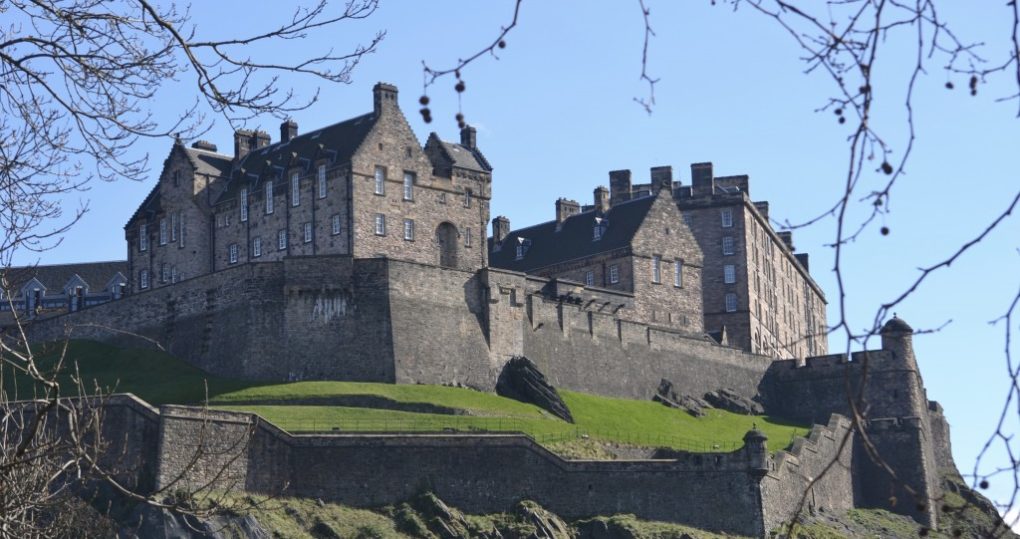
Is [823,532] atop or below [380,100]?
below

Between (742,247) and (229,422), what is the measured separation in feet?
131

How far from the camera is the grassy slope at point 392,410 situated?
196 ft

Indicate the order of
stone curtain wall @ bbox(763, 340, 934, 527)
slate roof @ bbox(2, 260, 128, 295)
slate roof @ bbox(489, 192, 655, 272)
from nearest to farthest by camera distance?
1. stone curtain wall @ bbox(763, 340, 934, 527)
2. slate roof @ bbox(489, 192, 655, 272)
3. slate roof @ bbox(2, 260, 128, 295)

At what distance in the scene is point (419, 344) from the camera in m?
66.1

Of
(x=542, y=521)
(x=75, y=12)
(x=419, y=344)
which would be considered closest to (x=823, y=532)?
(x=542, y=521)

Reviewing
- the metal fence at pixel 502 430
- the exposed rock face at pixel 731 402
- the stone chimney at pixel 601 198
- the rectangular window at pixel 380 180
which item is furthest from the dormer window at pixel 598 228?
the metal fence at pixel 502 430

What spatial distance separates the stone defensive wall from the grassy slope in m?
1.74

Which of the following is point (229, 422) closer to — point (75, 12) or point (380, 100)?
point (380, 100)

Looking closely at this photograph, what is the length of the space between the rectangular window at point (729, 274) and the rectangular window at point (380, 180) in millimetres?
24307

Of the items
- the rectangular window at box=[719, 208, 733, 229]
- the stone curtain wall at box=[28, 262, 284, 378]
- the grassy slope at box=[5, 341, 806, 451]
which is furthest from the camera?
the rectangular window at box=[719, 208, 733, 229]

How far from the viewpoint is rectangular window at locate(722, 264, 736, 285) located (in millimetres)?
87500

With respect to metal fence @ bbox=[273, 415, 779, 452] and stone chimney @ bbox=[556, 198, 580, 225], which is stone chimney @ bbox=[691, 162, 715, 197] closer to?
stone chimney @ bbox=[556, 198, 580, 225]

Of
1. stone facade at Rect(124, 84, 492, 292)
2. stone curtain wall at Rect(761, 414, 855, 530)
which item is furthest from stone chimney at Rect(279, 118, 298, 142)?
stone curtain wall at Rect(761, 414, 855, 530)

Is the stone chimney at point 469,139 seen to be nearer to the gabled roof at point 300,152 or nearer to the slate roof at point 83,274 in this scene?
the gabled roof at point 300,152
